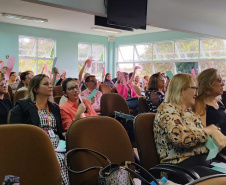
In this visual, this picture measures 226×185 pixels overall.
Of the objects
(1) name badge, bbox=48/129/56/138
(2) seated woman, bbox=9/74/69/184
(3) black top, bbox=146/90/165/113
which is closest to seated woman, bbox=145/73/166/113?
(3) black top, bbox=146/90/165/113

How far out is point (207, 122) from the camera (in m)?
2.34

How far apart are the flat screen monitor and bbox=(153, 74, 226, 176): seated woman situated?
2.46 m

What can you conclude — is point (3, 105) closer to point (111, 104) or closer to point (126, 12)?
point (111, 104)

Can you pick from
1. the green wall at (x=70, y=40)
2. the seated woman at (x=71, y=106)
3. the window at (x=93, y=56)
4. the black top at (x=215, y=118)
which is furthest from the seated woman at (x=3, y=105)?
the window at (x=93, y=56)

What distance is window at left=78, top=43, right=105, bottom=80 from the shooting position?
11.2 metres

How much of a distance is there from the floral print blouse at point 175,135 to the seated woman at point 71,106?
88 centimetres

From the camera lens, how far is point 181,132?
5.78 ft

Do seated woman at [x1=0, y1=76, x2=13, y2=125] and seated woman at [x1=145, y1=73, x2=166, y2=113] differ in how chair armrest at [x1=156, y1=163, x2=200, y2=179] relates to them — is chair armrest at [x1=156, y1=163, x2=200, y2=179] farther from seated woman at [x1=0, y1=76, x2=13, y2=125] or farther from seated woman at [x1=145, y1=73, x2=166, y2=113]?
seated woman at [x1=0, y1=76, x2=13, y2=125]

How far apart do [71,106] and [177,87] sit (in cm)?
113

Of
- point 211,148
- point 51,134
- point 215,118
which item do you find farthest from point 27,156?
point 215,118

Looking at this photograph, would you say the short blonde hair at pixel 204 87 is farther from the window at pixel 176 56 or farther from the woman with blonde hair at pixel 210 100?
the window at pixel 176 56

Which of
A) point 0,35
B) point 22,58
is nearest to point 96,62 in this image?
point 22,58

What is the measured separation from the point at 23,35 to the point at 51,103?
8052 mm

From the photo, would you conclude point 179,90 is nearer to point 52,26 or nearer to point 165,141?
point 165,141
